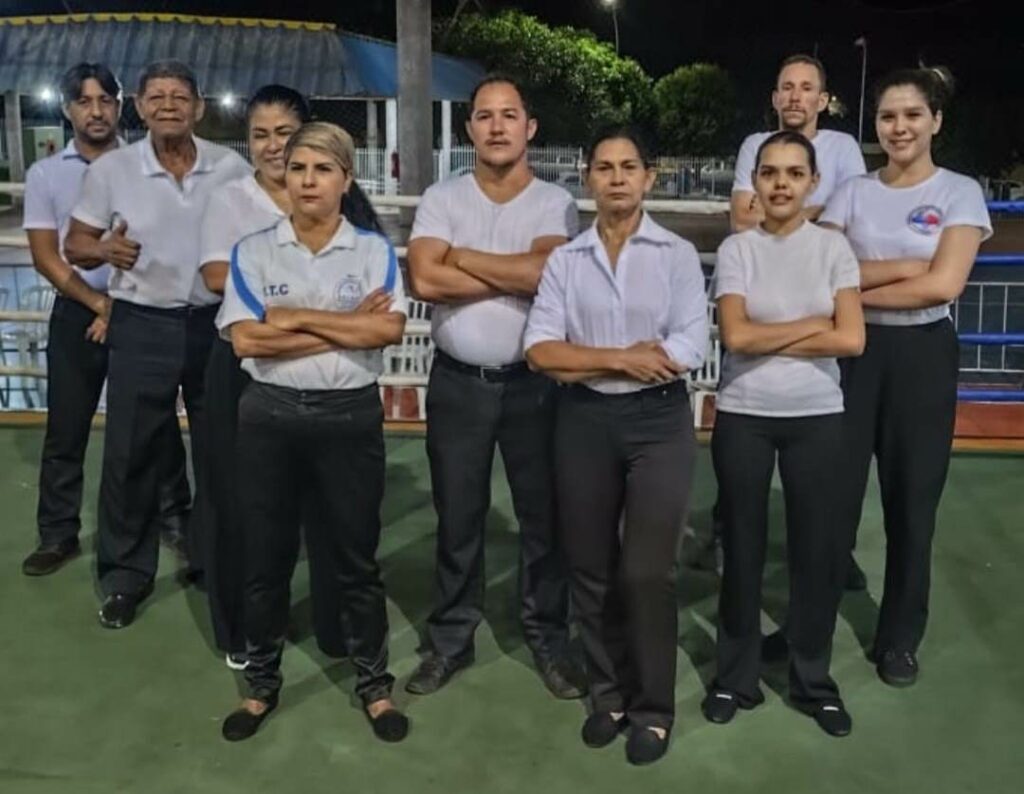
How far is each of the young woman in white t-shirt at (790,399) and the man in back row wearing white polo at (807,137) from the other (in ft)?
1.69

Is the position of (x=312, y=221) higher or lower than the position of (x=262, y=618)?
higher

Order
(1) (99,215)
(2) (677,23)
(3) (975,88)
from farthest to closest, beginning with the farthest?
(2) (677,23)
(3) (975,88)
(1) (99,215)

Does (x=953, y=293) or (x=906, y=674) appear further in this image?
(x=906, y=674)

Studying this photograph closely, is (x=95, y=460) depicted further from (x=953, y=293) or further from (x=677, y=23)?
(x=677, y=23)

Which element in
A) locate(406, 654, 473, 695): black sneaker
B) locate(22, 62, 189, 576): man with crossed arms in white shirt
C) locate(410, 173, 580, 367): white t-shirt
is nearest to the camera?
locate(410, 173, 580, 367): white t-shirt

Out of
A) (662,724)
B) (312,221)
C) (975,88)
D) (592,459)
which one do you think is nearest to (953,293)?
(592,459)

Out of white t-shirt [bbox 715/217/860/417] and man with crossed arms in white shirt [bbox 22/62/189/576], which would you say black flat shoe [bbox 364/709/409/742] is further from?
man with crossed arms in white shirt [bbox 22/62/189/576]

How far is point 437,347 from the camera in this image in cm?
314

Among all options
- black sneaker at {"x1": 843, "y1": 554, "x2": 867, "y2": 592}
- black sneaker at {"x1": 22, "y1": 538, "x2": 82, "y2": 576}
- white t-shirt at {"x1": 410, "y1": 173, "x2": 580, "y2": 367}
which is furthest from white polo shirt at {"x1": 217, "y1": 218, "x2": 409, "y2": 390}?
black sneaker at {"x1": 843, "y1": 554, "x2": 867, "y2": 592}

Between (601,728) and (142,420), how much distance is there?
1.59m

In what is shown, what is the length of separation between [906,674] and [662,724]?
0.77 metres

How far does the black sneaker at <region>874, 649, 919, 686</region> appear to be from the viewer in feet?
10.5

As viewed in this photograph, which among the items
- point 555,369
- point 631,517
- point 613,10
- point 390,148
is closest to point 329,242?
point 555,369

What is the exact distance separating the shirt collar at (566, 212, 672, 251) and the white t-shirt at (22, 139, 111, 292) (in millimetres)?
1654
